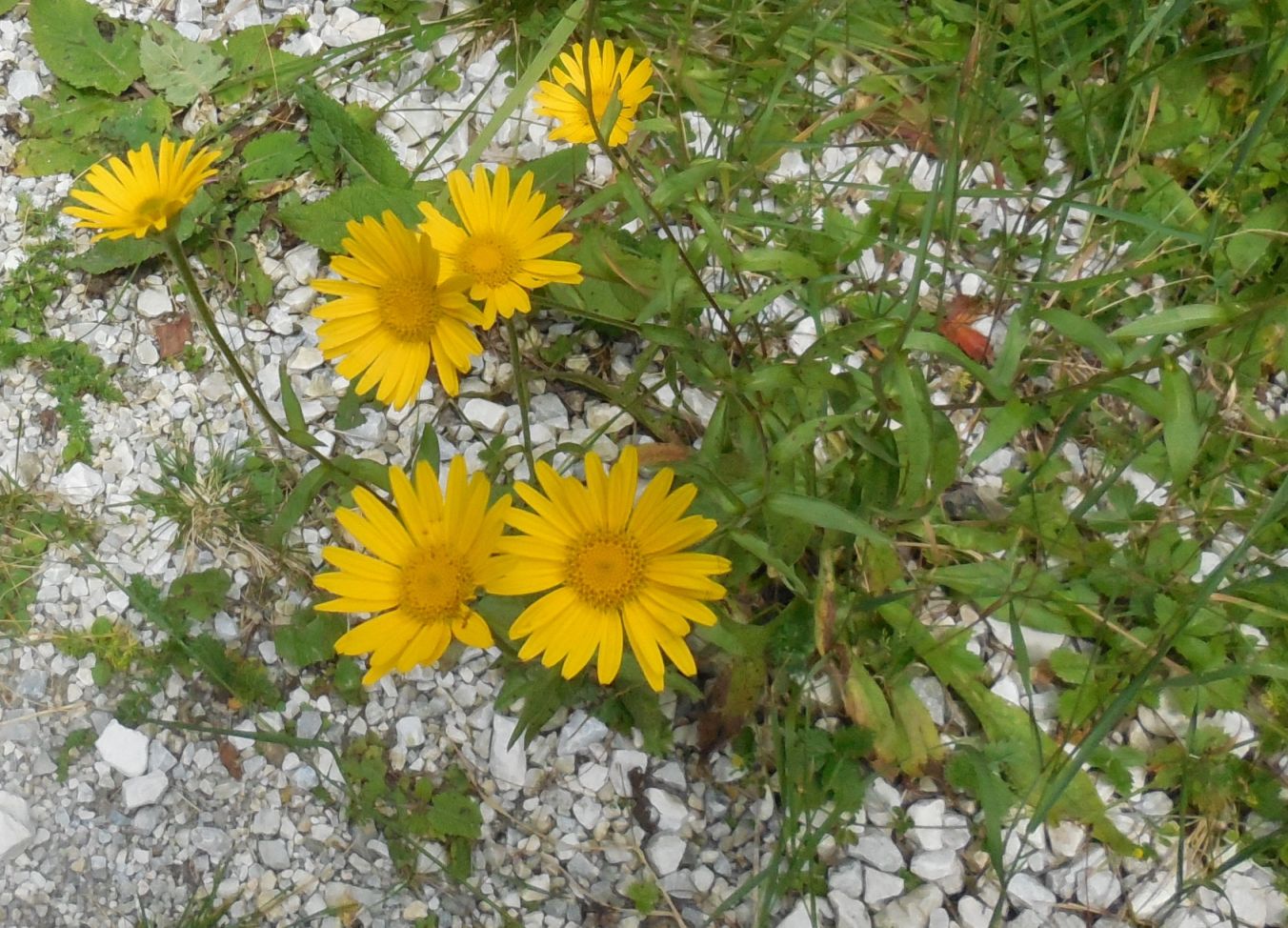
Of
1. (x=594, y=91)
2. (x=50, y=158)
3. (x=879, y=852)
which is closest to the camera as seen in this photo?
(x=879, y=852)

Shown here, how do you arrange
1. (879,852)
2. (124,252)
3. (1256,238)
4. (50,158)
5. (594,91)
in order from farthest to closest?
1. (50,158)
2. (124,252)
3. (1256,238)
4. (594,91)
5. (879,852)

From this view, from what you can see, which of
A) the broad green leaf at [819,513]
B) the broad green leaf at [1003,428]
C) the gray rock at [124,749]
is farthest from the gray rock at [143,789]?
the broad green leaf at [1003,428]

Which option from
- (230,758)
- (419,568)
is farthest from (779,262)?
(230,758)

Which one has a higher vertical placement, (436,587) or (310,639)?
(310,639)

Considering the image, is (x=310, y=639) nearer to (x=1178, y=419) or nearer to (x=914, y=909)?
(x=914, y=909)

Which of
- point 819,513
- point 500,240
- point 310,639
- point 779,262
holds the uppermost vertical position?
point 779,262

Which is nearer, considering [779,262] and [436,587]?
[436,587]
